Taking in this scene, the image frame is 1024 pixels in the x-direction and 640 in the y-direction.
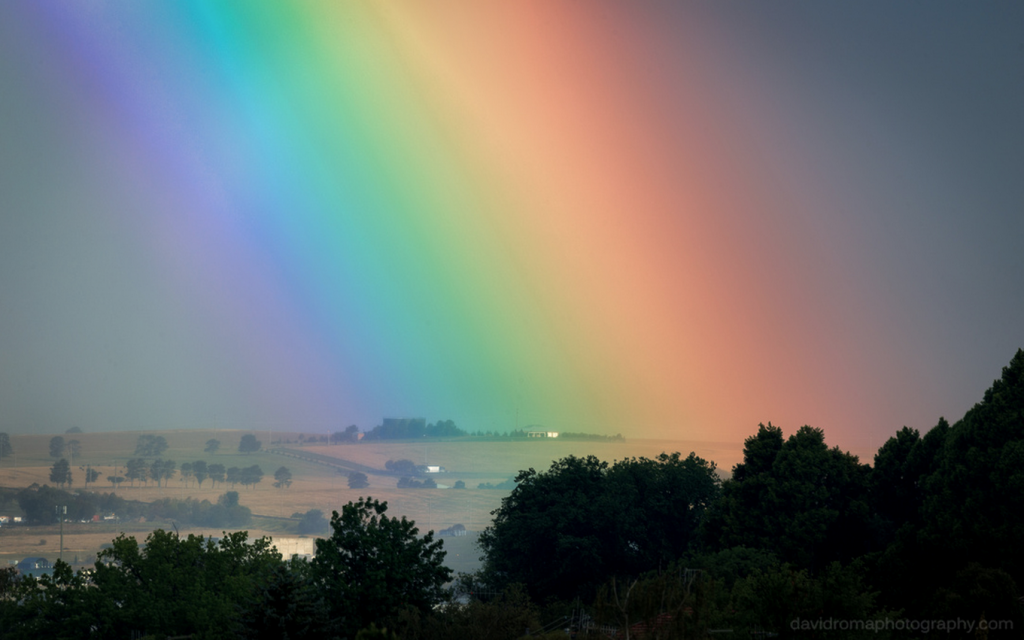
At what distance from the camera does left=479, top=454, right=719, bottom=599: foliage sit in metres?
81.6

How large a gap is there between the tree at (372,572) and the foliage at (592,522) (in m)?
28.5

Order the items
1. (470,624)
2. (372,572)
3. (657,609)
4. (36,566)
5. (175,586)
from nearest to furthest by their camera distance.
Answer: (657,609) < (470,624) < (372,572) < (175,586) < (36,566)

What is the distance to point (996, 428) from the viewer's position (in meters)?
61.7

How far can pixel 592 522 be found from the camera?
84.7 meters

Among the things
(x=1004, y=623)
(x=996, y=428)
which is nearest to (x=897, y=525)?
(x=996, y=428)

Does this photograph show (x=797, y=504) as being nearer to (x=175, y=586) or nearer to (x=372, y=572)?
(x=372, y=572)

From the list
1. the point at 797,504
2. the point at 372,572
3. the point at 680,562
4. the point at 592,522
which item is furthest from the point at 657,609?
the point at 592,522

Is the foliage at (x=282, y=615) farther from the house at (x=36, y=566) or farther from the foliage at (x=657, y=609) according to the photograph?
the house at (x=36, y=566)

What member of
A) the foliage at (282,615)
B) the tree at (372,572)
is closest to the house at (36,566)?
the tree at (372,572)

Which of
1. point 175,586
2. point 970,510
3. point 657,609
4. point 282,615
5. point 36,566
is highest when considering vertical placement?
point 970,510

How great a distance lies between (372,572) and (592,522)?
38.4 metres

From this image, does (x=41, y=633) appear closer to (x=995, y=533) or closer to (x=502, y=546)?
(x=502, y=546)

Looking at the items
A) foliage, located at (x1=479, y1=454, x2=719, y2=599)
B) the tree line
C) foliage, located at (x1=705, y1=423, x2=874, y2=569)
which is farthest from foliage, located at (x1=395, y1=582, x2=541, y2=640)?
foliage, located at (x1=479, y1=454, x2=719, y2=599)

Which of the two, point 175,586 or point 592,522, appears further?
point 592,522
